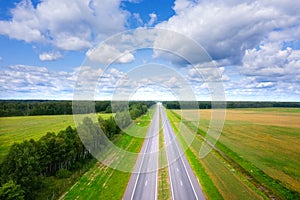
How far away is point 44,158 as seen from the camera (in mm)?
30312

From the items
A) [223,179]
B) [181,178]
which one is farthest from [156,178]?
[223,179]

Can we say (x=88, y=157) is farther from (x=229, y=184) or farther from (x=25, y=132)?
(x=25, y=132)

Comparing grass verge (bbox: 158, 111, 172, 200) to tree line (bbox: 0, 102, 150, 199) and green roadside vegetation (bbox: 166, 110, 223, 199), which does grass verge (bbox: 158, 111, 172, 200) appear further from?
tree line (bbox: 0, 102, 150, 199)

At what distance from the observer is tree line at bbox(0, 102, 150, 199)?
75.4 feet

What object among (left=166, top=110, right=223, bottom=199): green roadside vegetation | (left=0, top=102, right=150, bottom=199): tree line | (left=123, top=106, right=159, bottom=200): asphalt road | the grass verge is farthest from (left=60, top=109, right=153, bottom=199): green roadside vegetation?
(left=166, top=110, right=223, bottom=199): green roadside vegetation

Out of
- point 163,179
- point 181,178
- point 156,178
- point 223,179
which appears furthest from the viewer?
point 156,178

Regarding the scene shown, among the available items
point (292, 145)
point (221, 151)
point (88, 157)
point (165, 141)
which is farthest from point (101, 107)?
point (292, 145)

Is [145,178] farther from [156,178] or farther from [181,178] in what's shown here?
[181,178]

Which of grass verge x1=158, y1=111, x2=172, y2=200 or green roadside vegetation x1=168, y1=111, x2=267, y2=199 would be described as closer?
green roadside vegetation x1=168, y1=111, x2=267, y2=199

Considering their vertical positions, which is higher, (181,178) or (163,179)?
(181,178)

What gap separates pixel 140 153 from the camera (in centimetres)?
4397

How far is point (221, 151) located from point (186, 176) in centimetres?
1715

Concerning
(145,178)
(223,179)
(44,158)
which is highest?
(44,158)

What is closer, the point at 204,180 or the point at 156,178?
the point at 204,180
